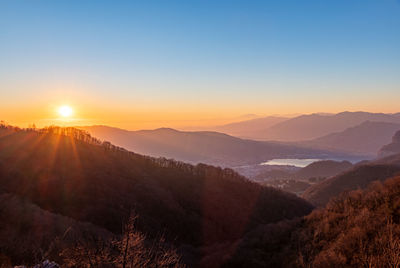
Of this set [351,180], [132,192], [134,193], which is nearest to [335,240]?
[134,193]

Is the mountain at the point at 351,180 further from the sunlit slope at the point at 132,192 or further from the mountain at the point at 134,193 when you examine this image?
the mountain at the point at 134,193

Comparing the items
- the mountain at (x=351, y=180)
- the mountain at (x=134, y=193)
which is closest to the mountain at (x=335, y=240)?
the mountain at (x=134, y=193)

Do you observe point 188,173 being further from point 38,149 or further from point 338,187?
point 338,187

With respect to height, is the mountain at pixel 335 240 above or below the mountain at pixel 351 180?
above

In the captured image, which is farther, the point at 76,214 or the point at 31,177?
the point at 31,177

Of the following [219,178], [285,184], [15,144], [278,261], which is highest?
[15,144]

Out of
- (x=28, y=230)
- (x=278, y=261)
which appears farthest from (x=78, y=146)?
(x=278, y=261)
